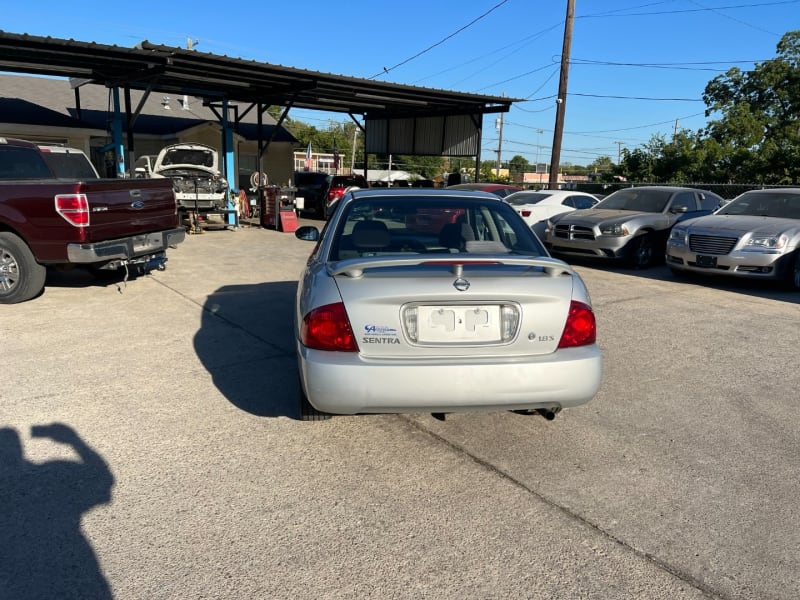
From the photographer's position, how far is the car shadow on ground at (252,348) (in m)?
4.34

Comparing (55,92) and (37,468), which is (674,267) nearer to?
(37,468)

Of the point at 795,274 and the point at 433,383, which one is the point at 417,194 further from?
the point at 795,274

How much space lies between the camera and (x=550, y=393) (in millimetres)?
3166

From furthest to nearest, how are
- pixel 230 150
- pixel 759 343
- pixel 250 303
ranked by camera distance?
1. pixel 230 150
2. pixel 250 303
3. pixel 759 343

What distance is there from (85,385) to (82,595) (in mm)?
2548

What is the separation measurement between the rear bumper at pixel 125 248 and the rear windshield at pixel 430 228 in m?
4.06

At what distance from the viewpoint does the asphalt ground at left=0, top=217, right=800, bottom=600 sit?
2.46 metres

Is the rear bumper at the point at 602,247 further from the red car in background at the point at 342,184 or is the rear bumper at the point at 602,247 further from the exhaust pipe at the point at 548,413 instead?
the red car in background at the point at 342,184

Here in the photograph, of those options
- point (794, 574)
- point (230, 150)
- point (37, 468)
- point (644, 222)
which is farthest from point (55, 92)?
point (794, 574)

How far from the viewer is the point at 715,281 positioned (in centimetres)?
999

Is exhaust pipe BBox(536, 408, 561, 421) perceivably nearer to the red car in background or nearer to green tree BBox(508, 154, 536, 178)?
the red car in background

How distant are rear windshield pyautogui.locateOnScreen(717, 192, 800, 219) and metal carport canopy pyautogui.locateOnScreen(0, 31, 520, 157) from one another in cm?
1060

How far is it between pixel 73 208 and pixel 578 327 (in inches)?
230

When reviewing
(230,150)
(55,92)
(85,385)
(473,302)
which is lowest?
(85,385)
